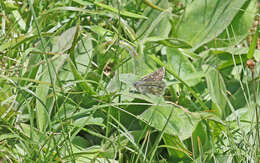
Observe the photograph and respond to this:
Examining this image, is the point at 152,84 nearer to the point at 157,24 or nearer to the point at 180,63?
the point at 180,63

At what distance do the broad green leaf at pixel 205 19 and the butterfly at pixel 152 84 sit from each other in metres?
0.46

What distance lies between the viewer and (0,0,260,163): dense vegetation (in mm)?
1176

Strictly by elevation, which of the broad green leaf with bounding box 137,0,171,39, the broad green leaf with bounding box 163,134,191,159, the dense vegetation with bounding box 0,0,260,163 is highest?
the broad green leaf with bounding box 137,0,171,39

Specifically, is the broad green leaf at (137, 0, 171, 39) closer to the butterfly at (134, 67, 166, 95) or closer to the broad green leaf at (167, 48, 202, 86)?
the broad green leaf at (167, 48, 202, 86)

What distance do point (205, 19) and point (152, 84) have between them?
599 mm

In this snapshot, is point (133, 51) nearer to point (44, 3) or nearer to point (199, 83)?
point (199, 83)

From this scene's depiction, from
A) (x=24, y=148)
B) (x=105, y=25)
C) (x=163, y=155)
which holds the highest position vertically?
(x=105, y=25)

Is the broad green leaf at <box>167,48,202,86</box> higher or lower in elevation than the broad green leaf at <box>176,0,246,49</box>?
lower

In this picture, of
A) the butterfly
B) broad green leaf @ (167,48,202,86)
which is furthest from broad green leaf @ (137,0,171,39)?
the butterfly

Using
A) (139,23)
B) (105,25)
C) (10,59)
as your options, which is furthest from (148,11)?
(10,59)

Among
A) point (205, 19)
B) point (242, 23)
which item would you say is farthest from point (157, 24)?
point (242, 23)

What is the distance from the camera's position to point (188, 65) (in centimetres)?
155

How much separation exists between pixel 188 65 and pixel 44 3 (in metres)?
0.67

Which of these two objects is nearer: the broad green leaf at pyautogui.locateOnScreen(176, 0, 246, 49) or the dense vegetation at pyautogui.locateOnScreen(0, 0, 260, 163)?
the dense vegetation at pyautogui.locateOnScreen(0, 0, 260, 163)
